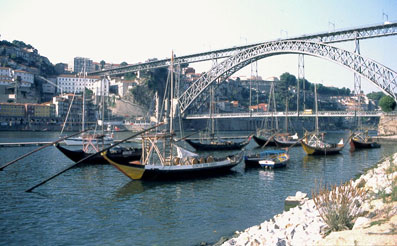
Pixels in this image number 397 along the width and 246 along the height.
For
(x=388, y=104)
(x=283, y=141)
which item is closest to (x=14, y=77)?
(x=283, y=141)

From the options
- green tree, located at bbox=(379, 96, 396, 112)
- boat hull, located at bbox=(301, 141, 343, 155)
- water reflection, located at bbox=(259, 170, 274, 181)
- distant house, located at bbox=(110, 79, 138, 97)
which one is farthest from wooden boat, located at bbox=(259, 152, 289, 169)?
distant house, located at bbox=(110, 79, 138, 97)

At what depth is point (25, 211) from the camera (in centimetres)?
1319

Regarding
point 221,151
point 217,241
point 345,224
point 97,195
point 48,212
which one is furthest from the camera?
point 221,151

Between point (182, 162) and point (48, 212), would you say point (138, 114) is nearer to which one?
point (182, 162)

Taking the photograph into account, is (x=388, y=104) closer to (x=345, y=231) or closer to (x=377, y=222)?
(x=377, y=222)

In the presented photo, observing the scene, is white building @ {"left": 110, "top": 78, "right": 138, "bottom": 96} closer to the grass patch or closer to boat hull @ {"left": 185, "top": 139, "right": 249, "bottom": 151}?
boat hull @ {"left": 185, "top": 139, "right": 249, "bottom": 151}

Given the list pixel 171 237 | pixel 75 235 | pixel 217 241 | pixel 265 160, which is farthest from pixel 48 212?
pixel 265 160

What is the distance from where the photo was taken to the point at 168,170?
1905 centimetres

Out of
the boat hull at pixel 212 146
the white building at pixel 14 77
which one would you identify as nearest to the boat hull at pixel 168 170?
the boat hull at pixel 212 146

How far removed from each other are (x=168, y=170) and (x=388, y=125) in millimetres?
45976

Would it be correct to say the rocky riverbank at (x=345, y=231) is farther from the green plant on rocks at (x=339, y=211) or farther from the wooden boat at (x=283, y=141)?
the wooden boat at (x=283, y=141)

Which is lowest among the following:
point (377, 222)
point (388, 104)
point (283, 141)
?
point (283, 141)

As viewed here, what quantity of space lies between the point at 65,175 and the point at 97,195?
6.45 metres

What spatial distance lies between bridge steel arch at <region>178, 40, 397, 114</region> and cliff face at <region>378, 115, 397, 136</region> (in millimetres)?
14658
